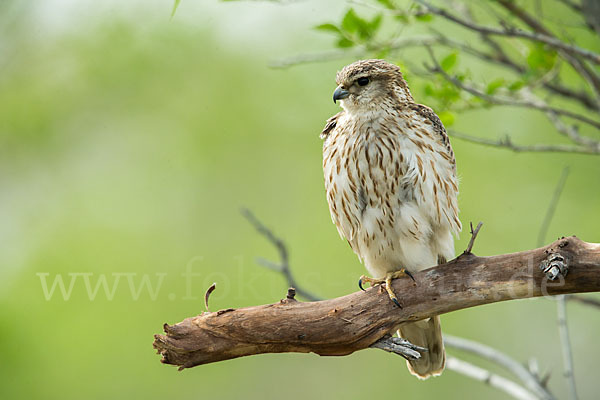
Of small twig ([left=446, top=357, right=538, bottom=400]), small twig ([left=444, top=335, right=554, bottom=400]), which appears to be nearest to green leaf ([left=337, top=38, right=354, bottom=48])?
small twig ([left=444, top=335, right=554, bottom=400])

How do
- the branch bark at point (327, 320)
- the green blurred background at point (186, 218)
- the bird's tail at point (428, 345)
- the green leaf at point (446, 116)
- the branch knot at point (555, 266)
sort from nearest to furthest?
the branch knot at point (555, 266) → the branch bark at point (327, 320) → the green leaf at point (446, 116) → the bird's tail at point (428, 345) → the green blurred background at point (186, 218)

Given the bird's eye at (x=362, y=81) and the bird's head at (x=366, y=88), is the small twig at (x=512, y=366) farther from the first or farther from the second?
the bird's eye at (x=362, y=81)

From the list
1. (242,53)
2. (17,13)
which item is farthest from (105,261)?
(17,13)

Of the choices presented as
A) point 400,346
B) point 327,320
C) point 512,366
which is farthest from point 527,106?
point 327,320

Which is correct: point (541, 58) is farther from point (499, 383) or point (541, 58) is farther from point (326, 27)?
point (499, 383)

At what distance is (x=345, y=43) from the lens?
3.58 m

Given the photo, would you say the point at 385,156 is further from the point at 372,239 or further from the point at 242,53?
the point at 242,53

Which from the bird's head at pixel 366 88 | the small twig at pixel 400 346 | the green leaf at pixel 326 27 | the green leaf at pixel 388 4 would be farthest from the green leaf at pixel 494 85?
the small twig at pixel 400 346

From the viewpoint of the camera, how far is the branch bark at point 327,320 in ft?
9.68

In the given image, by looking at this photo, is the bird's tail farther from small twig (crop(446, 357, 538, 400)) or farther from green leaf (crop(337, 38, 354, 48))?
green leaf (crop(337, 38, 354, 48))

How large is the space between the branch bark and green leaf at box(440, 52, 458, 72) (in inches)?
45.8

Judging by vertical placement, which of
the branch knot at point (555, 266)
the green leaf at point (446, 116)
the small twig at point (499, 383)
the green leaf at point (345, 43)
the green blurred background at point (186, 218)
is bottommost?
the green blurred background at point (186, 218)

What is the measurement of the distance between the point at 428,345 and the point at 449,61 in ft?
5.29

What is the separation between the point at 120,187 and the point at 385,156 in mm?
6482
